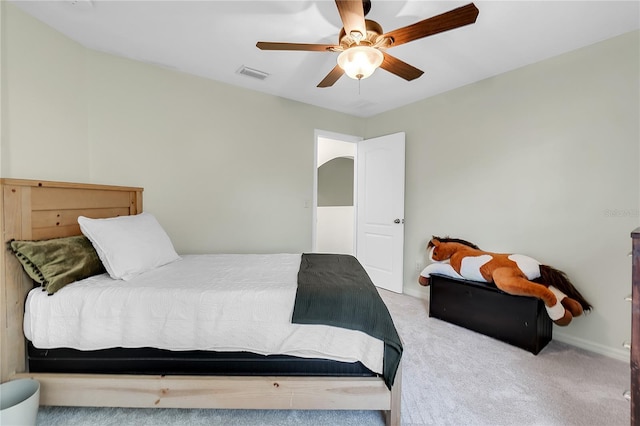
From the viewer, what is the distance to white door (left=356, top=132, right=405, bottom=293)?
11.2 ft

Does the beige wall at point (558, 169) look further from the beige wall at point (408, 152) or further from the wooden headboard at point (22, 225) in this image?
the wooden headboard at point (22, 225)

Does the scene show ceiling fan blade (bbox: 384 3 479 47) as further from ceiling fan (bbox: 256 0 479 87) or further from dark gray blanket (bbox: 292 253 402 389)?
dark gray blanket (bbox: 292 253 402 389)

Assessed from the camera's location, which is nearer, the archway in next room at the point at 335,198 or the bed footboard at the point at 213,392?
the bed footboard at the point at 213,392

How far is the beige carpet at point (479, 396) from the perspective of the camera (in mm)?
1400

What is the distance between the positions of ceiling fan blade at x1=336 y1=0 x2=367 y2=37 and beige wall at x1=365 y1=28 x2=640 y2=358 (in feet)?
6.30

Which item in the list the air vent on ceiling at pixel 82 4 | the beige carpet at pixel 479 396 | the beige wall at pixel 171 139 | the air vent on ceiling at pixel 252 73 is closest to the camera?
the beige carpet at pixel 479 396

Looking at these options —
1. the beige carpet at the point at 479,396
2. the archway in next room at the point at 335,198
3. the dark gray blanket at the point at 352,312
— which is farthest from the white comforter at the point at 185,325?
the archway in next room at the point at 335,198

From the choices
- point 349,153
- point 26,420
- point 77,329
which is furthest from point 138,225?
point 349,153

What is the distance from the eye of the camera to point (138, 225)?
190 cm

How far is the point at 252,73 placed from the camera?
2.63 metres

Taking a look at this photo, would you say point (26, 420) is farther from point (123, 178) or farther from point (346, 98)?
point (346, 98)

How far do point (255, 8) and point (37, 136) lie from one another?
175 centimetres

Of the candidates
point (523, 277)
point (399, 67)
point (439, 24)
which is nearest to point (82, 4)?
point (399, 67)

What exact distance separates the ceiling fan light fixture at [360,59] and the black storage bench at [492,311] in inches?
79.6
